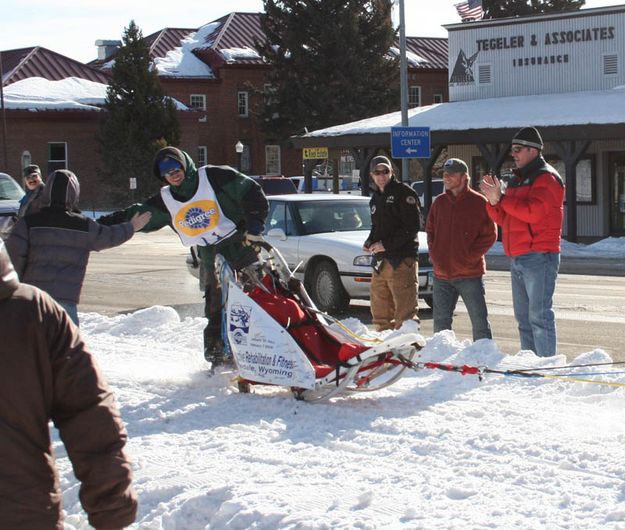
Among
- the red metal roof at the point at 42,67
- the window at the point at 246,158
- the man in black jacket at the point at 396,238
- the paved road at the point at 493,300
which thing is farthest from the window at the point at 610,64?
the window at the point at 246,158

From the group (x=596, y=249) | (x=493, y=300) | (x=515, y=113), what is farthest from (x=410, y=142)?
(x=493, y=300)

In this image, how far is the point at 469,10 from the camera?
35.3 meters

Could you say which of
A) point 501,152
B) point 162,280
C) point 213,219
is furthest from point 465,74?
point 213,219

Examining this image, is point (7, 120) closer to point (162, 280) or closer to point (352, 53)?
A: point (352, 53)

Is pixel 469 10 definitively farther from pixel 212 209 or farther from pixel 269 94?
pixel 212 209

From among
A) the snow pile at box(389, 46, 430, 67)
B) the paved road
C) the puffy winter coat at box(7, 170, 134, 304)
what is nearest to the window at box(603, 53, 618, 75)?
the paved road

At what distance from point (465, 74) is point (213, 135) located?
2581 centimetres

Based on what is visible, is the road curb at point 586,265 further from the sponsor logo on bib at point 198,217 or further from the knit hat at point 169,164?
the knit hat at point 169,164

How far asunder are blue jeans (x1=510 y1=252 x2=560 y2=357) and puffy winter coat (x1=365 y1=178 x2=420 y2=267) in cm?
190

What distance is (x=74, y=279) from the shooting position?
756cm

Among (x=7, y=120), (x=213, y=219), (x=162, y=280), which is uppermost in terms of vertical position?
(x=7, y=120)

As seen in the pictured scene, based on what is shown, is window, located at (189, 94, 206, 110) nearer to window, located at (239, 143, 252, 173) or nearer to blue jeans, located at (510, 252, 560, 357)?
window, located at (239, 143, 252, 173)

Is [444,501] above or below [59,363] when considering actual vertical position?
below

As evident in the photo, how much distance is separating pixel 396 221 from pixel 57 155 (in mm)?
41685
